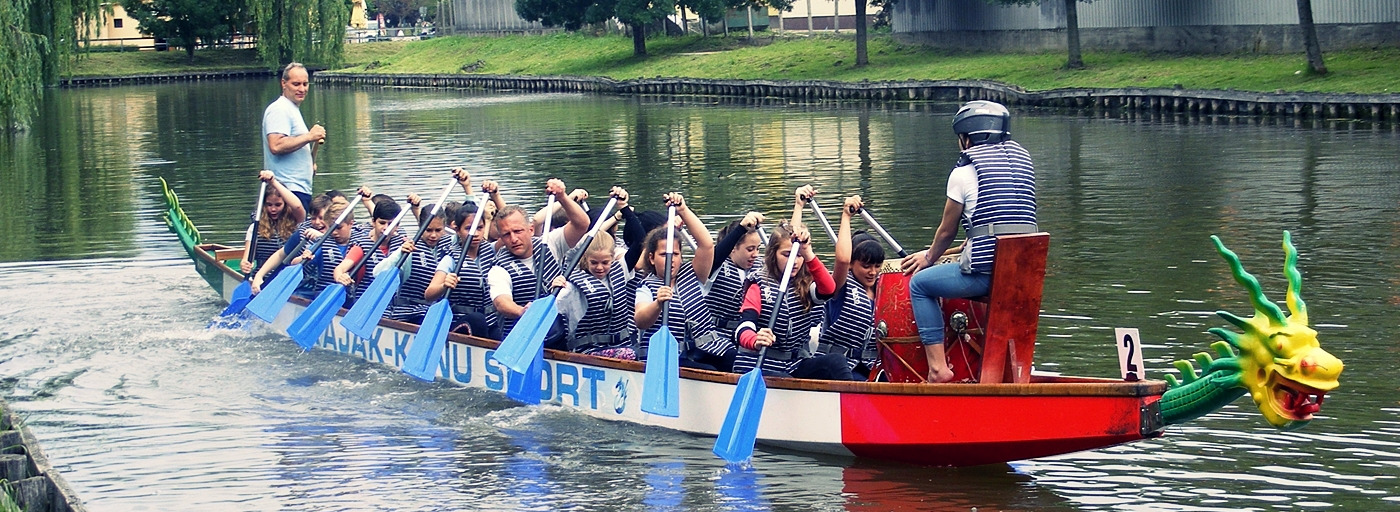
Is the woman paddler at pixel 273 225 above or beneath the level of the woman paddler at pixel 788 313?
above

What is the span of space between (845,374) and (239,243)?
1221 centimetres

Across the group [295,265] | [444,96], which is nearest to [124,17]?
[444,96]

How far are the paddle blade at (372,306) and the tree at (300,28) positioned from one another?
50.8 metres

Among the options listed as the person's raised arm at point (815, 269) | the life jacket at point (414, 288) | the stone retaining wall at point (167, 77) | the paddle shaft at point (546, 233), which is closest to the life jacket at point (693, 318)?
the person's raised arm at point (815, 269)

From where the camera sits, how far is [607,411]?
416 inches

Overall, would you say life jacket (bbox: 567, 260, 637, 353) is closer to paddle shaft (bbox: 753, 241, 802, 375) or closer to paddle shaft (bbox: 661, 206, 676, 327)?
paddle shaft (bbox: 661, 206, 676, 327)

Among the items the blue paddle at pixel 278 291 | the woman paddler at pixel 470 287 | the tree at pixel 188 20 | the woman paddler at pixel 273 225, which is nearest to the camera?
the woman paddler at pixel 470 287

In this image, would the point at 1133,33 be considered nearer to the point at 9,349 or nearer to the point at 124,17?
the point at 9,349

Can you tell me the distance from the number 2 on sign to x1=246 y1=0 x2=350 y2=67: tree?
184 feet

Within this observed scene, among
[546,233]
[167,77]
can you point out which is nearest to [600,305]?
[546,233]

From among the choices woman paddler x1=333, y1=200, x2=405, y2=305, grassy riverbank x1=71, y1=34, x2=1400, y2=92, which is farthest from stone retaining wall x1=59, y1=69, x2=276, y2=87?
woman paddler x1=333, y1=200, x2=405, y2=305

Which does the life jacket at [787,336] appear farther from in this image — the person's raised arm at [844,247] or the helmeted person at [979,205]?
the helmeted person at [979,205]

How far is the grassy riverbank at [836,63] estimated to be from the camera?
34406mm

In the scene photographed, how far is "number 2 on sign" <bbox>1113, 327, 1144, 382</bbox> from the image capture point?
8.29 meters
